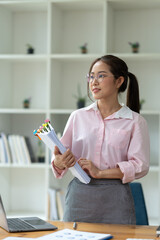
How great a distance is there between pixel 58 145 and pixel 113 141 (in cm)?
34

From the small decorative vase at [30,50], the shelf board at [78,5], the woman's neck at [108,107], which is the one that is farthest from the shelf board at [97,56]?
the woman's neck at [108,107]

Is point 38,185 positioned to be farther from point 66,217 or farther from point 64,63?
point 66,217

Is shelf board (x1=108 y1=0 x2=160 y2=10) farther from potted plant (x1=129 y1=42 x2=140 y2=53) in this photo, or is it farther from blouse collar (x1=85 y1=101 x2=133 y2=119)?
blouse collar (x1=85 y1=101 x2=133 y2=119)

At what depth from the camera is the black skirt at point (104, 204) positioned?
2105 millimetres

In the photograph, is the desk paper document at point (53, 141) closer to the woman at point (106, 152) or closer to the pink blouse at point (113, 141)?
the woman at point (106, 152)

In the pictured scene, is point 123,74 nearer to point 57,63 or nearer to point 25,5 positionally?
point 57,63

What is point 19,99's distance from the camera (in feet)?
13.9

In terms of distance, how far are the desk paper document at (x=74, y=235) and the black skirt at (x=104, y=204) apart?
15.3 inches

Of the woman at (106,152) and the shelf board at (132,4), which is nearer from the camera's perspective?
the woman at (106,152)

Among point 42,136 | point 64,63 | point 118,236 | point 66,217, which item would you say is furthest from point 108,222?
point 64,63

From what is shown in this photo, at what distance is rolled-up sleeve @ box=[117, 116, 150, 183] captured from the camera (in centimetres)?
210

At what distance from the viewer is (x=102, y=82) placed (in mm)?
2207

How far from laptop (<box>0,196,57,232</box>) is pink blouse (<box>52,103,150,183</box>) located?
1.25ft

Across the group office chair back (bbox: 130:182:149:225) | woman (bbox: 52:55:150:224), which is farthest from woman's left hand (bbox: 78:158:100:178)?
office chair back (bbox: 130:182:149:225)
